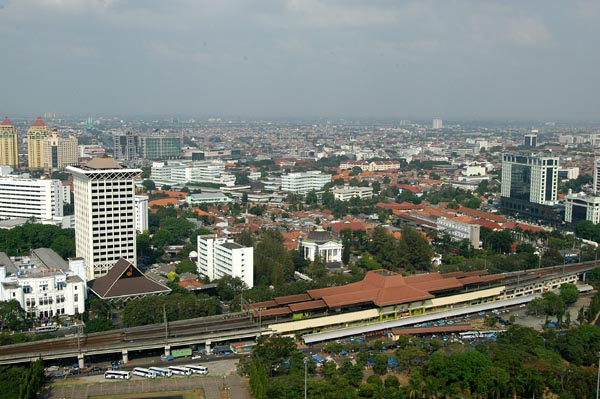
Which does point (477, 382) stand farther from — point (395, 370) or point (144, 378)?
point (144, 378)

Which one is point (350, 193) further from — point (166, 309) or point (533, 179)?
point (166, 309)

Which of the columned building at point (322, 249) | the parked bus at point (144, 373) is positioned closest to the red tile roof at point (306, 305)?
the parked bus at point (144, 373)

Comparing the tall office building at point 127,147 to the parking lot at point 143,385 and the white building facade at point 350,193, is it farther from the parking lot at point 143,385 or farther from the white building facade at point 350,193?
the parking lot at point 143,385

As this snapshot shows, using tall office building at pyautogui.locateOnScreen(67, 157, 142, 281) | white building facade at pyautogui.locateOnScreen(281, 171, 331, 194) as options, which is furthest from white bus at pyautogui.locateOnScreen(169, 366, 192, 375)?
white building facade at pyautogui.locateOnScreen(281, 171, 331, 194)

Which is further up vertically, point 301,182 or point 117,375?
point 301,182

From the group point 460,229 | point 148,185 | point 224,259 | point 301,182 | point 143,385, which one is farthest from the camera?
point 148,185

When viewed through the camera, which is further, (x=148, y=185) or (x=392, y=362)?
(x=148, y=185)

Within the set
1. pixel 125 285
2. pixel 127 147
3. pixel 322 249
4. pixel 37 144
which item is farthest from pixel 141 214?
pixel 127 147
